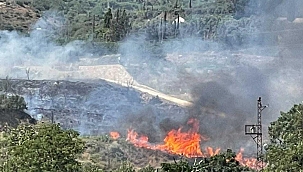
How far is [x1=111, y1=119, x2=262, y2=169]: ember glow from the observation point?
43.8 metres

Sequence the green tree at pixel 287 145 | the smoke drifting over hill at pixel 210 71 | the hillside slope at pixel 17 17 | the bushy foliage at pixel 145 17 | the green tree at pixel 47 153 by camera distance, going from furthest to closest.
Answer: the hillside slope at pixel 17 17
the bushy foliage at pixel 145 17
the smoke drifting over hill at pixel 210 71
the green tree at pixel 287 145
the green tree at pixel 47 153

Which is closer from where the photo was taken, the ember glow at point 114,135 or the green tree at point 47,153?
the green tree at point 47,153

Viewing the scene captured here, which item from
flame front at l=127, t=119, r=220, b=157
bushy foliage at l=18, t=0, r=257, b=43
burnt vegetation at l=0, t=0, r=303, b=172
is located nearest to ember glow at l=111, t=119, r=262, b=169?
flame front at l=127, t=119, r=220, b=157

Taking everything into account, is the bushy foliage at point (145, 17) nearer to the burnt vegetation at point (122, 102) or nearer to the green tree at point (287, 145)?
the burnt vegetation at point (122, 102)

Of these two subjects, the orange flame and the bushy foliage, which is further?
the bushy foliage

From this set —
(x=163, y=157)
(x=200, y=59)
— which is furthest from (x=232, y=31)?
(x=163, y=157)

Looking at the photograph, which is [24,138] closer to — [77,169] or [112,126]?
[77,169]

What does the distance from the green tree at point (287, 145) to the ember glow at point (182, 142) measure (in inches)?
448

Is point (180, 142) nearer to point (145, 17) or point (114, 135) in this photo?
point (114, 135)

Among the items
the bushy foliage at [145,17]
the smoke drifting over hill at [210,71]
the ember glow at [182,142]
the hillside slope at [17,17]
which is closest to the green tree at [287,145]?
the ember glow at [182,142]

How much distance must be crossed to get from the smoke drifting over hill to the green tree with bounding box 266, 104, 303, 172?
46.8ft

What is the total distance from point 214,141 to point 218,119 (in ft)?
8.33

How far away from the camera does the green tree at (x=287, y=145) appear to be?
20.9m

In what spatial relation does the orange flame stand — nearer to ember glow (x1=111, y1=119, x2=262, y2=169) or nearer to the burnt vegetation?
the burnt vegetation
